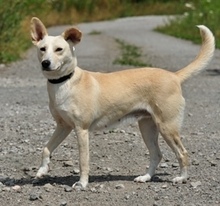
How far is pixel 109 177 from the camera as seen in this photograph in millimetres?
6797

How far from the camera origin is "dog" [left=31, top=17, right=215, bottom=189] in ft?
20.7

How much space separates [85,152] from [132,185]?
53cm

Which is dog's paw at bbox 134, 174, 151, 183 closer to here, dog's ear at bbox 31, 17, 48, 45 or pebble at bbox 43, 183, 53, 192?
pebble at bbox 43, 183, 53, 192

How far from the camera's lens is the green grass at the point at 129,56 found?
1783 cm

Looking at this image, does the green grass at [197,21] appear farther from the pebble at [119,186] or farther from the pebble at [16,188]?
the pebble at [16,188]

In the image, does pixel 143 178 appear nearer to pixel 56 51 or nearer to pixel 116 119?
pixel 116 119


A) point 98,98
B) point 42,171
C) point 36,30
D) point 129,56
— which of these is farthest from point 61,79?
point 129,56

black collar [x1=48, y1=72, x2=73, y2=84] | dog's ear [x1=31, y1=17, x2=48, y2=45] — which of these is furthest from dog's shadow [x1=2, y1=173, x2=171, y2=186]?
dog's ear [x1=31, y1=17, x2=48, y2=45]

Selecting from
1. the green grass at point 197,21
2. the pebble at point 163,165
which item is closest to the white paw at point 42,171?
the pebble at point 163,165

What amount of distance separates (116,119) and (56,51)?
0.87m

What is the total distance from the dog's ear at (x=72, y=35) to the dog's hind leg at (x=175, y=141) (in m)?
1.09

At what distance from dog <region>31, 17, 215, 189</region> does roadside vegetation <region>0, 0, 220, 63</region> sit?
1165 cm

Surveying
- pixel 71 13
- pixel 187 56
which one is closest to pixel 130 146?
pixel 187 56

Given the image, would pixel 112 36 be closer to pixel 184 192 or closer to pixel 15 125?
pixel 15 125
